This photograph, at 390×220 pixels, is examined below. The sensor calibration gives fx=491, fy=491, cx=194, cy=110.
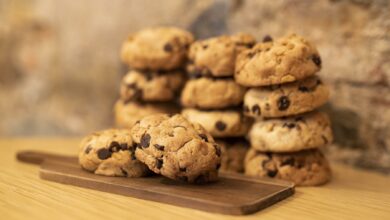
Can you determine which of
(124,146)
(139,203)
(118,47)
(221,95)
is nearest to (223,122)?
(221,95)

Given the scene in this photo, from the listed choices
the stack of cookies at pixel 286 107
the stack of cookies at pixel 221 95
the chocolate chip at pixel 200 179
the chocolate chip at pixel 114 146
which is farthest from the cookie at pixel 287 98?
the chocolate chip at pixel 114 146

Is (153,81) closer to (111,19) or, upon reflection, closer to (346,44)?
(346,44)

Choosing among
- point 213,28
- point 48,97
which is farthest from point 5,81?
point 213,28

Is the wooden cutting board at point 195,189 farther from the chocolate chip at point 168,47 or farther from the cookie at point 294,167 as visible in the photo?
the chocolate chip at point 168,47

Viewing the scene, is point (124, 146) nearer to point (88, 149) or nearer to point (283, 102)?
point (88, 149)

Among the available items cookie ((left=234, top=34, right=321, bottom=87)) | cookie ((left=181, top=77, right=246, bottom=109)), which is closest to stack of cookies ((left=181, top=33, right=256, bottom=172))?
cookie ((left=181, top=77, right=246, bottom=109))

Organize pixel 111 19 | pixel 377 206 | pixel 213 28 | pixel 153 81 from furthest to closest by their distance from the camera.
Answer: pixel 111 19 < pixel 213 28 < pixel 153 81 < pixel 377 206

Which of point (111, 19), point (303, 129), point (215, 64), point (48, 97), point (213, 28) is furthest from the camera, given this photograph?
point (48, 97)
